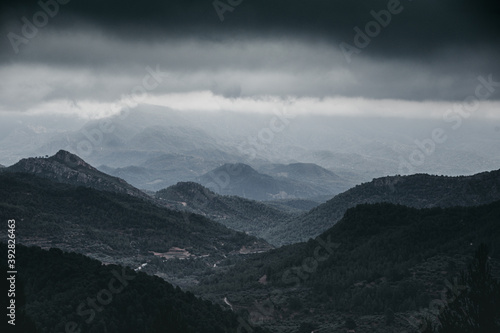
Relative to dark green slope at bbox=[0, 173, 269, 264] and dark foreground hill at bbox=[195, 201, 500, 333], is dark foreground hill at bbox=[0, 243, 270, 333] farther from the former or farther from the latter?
dark green slope at bbox=[0, 173, 269, 264]

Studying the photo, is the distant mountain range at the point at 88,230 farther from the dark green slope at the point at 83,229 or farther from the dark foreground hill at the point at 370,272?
the dark foreground hill at the point at 370,272

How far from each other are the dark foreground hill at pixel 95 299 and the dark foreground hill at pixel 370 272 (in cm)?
1864

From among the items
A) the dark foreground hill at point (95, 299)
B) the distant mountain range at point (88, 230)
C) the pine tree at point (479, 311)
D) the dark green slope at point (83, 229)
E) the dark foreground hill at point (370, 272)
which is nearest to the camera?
the pine tree at point (479, 311)

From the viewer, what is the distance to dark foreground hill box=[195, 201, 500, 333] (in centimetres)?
9875

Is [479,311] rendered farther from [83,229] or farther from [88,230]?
[83,229]

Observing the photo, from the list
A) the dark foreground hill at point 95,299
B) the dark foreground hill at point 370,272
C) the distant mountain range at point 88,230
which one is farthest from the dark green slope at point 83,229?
the dark foreground hill at point 95,299

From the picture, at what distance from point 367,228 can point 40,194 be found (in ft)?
373

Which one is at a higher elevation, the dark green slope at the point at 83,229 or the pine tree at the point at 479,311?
the dark green slope at the point at 83,229

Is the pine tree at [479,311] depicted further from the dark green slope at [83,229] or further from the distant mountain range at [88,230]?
the dark green slope at [83,229]

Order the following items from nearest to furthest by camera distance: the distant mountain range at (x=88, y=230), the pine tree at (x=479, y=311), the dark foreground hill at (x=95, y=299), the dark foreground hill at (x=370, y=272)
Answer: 1. the pine tree at (x=479, y=311)
2. the dark foreground hill at (x=95, y=299)
3. the dark foreground hill at (x=370, y=272)
4. the distant mountain range at (x=88, y=230)

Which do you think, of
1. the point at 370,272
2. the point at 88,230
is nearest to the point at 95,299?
the point at 370,272

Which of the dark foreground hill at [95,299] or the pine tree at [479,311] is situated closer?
the pine tree at [479,311]

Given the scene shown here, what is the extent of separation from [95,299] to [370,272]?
52493mm

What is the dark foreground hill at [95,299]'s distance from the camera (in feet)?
253
